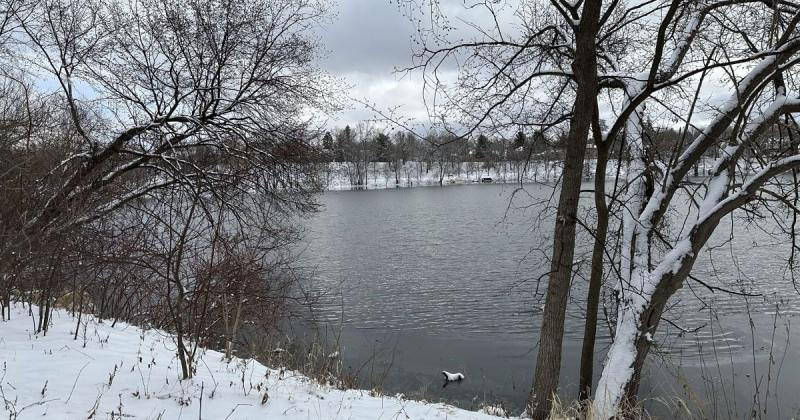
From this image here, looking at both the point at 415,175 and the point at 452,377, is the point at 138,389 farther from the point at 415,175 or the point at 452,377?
the point at 415,175

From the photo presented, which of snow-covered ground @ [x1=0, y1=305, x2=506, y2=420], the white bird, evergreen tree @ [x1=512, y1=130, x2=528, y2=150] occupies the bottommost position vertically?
the white bird

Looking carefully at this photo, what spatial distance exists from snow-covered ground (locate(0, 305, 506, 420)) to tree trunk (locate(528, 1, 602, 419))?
1829 mm

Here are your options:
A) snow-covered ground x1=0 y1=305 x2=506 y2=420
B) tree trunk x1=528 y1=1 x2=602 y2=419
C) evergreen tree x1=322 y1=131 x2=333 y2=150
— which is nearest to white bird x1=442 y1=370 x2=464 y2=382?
tree trunk x1=528 y1=1 x2=602 y2=419

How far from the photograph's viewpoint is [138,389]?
13.8 feet

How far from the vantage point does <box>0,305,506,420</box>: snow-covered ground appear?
3.77 meters

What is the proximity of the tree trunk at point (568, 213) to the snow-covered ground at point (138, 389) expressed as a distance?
1829 millimetres

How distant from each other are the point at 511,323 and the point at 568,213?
858 cm

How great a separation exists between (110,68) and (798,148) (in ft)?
36.1

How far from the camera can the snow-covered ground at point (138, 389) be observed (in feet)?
12.4

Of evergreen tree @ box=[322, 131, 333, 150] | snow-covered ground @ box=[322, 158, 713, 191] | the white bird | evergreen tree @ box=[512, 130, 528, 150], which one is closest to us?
evergreen tree @ box=[512, 130, 528, 150]

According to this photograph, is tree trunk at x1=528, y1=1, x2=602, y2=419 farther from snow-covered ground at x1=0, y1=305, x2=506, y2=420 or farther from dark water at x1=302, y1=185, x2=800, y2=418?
snow-covered ground at x1=0, y1=305, x2=506, y2=420

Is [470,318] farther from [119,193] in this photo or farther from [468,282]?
[119,193]

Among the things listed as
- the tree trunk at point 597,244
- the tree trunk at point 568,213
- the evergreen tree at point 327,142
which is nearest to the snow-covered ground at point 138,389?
the tree trunk at point 568,213

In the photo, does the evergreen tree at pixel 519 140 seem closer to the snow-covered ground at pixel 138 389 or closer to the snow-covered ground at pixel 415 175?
the snow-covered ground at pixel 138 389
